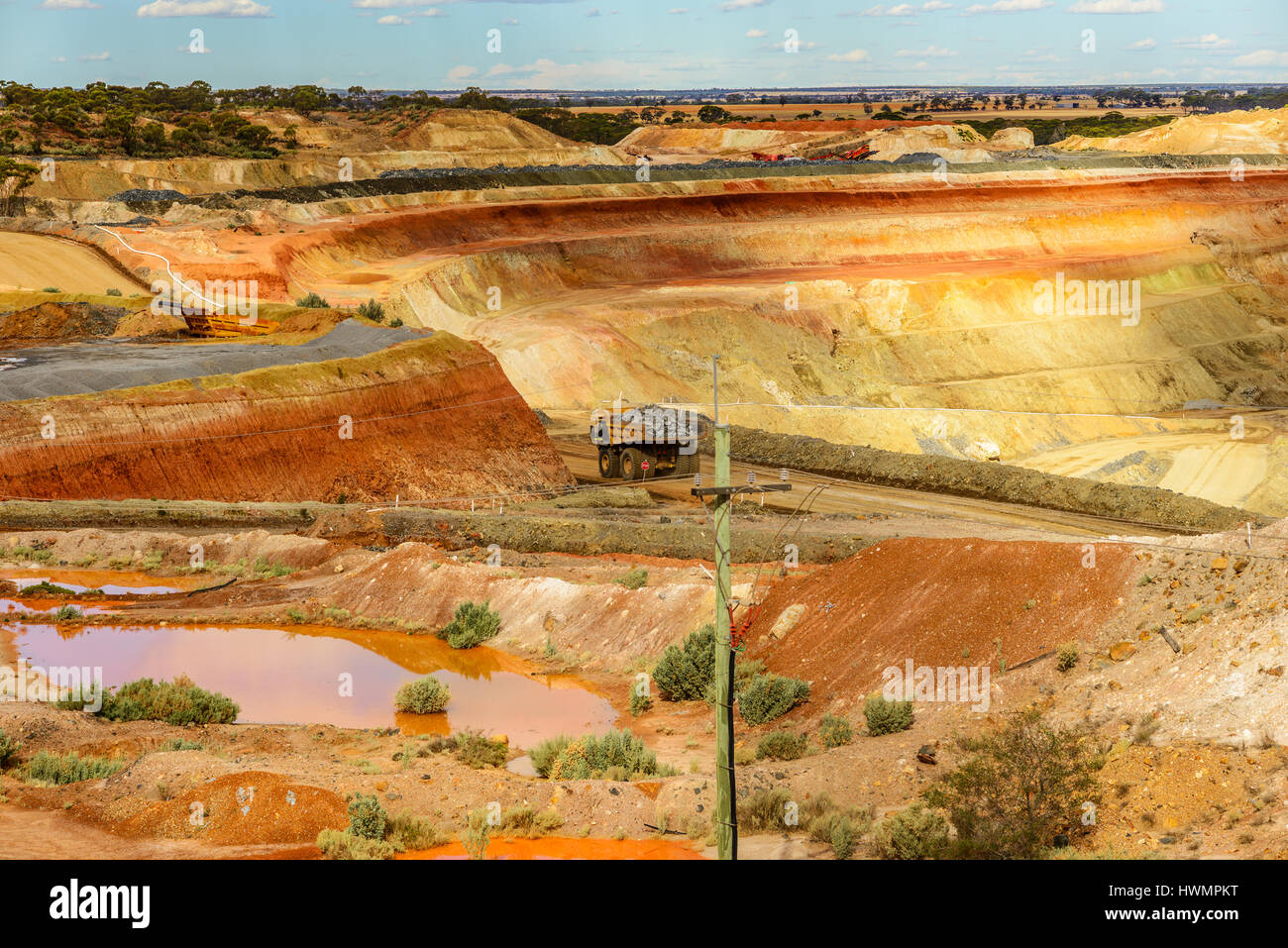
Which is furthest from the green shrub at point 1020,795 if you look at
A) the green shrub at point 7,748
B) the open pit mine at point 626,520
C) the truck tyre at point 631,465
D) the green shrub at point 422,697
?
the truck tyre at point 631,465

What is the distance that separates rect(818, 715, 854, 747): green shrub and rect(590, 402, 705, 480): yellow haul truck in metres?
22.7

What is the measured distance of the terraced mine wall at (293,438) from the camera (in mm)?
37531

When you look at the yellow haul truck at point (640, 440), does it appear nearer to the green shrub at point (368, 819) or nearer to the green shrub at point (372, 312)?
the green shrub at point (372, 312)

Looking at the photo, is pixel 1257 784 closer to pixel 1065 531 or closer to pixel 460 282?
pixel 1065 531

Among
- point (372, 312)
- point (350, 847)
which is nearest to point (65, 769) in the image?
point (350, 847)

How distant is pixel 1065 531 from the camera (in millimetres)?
34000

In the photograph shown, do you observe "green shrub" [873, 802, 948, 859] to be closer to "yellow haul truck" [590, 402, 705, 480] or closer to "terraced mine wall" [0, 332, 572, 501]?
"yellow haul truck" [590, 402, 705, 480]

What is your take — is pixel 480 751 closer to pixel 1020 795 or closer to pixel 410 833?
pixel 410 833

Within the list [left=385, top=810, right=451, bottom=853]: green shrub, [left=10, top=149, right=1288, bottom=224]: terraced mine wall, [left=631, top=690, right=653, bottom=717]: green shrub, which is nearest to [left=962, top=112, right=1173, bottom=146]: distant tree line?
[left=10, top=149, right=1288, bottom=224]: terraced mine wall

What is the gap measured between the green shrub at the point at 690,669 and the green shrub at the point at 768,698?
2114mm

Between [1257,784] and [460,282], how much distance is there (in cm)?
5583

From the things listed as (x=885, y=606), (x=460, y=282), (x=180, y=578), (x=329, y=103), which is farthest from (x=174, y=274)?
(x=329, y=103)

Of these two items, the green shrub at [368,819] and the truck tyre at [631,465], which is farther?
the truck tyre at [631,465]
